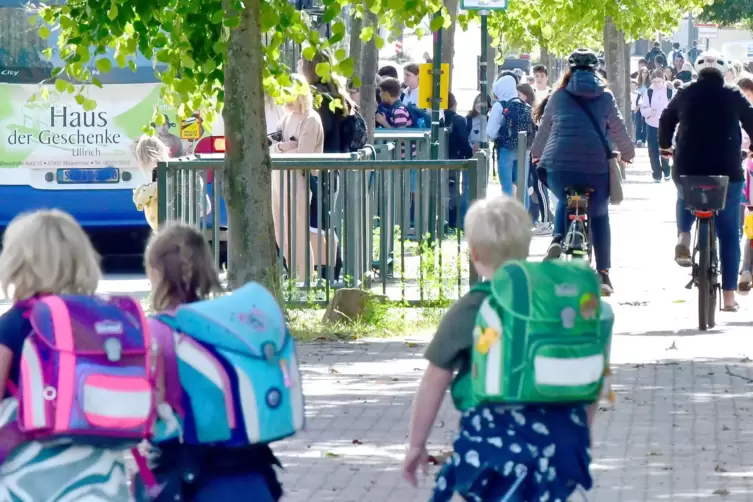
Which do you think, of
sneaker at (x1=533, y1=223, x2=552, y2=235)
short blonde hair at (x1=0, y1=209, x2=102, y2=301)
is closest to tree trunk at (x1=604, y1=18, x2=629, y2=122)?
sneaker at (x1=533, y1=223, x2=552, y2=235)

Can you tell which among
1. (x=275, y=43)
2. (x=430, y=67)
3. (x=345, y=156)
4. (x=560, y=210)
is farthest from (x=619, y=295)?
(x=430, y=67)

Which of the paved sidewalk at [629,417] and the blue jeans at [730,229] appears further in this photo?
the blue jeans at [730,229]

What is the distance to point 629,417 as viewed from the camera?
8.72 metres

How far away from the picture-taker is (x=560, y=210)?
13094mm

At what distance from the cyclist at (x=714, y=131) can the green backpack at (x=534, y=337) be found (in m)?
7.78

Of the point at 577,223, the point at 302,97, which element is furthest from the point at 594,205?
the point at 302,97

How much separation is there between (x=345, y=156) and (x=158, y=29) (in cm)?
222

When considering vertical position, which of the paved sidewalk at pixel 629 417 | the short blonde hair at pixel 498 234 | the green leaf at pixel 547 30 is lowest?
the paved sidewalk at pixel 629 417

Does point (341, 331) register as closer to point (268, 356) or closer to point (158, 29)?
point (158, 29)

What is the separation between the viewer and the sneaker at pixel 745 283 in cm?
1366

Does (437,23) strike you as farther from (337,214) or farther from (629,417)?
(629,417)

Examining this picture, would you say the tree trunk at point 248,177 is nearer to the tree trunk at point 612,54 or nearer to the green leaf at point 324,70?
the green leaf at point 324,70

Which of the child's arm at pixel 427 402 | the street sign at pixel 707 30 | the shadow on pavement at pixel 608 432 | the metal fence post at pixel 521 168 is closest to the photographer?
the child's arm at pixel 427 402

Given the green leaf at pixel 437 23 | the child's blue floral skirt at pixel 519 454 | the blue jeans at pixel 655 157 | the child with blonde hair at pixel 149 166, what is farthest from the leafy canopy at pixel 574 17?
the child's blue floral skirt at pixel 519 454
